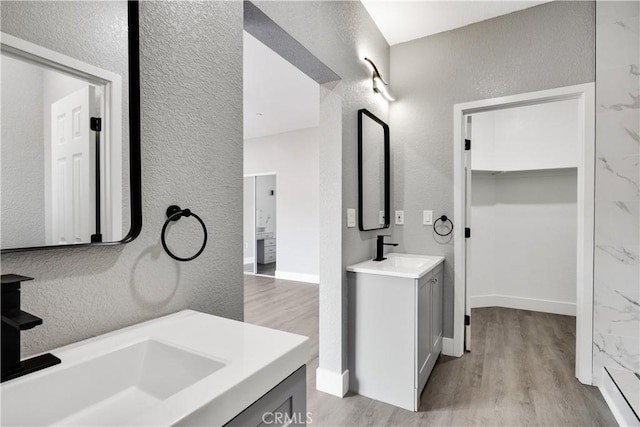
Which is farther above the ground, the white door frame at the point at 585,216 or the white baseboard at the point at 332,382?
the white door frame at the point at 585,216

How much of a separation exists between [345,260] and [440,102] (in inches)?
62.9

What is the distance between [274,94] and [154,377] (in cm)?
368

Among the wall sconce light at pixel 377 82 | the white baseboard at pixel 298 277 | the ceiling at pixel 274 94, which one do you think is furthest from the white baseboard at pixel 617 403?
the white baseboard at pixel 298 277

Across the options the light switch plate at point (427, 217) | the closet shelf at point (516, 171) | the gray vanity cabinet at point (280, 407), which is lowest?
the gray vanity cabinet at point (280, 407)

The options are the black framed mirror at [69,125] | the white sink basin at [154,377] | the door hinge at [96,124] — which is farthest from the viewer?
the door hinge at [96,124]

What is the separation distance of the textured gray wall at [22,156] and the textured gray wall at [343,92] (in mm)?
1223

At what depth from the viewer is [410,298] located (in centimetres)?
185

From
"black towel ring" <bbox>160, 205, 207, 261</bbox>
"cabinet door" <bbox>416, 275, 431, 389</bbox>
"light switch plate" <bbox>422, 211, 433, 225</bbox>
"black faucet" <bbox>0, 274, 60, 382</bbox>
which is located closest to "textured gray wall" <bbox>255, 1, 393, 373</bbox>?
"cabinet door" <bbox>416, 275, 431, 389</bbox>

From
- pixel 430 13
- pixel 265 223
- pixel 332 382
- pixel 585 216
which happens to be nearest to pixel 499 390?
pixel 332 382

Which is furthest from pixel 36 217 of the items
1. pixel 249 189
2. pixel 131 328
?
pixel 249 189

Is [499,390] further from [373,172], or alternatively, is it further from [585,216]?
[373,172]

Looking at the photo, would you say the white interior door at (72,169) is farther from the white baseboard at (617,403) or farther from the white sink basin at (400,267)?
the white baseboard at (617,403)

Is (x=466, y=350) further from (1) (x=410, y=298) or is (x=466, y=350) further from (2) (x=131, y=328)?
(2) (x=131, y=328)

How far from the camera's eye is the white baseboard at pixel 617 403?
5.48 feet
